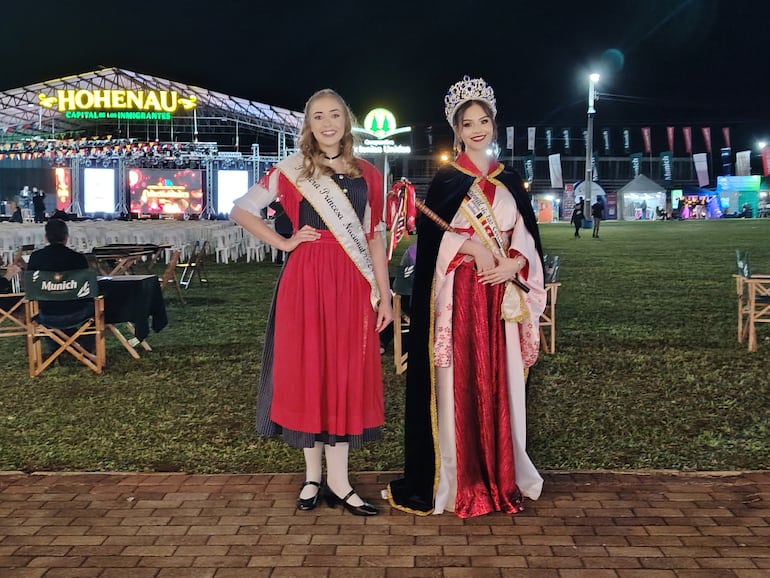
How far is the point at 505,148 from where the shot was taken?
187 feet

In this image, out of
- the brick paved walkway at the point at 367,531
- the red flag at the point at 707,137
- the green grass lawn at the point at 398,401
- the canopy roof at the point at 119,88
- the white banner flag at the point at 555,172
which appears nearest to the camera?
the brick paved walkway at the point at 367,531

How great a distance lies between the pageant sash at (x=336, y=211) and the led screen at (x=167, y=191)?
91.8 ft

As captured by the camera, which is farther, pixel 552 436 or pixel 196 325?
pixel 196 325

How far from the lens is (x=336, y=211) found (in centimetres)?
331

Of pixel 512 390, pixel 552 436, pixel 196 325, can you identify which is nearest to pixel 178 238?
pixel 196 325

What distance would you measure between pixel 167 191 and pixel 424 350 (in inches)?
1133

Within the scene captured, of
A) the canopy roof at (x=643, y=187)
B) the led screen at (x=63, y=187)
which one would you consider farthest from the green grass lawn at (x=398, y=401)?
the canopy roof at (x=643, y=187)

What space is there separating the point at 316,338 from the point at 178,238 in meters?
13.6

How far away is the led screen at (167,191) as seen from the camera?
3041 centimetres

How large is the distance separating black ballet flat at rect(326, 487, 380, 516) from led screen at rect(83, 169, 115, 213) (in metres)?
28.7

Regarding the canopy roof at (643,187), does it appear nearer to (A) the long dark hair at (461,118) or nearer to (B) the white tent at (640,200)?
(B) the white tent at (640,200)

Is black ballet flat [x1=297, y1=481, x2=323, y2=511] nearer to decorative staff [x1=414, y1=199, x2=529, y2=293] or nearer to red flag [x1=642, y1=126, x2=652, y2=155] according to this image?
decorative staff [x1=414, y1=199, x2=529, y2=293]

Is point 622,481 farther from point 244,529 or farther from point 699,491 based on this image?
point 244,529

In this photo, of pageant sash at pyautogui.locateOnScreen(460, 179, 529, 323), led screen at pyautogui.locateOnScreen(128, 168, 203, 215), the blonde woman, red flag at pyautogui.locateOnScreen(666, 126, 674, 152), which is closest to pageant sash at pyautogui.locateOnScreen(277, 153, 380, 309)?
the blonde woman
